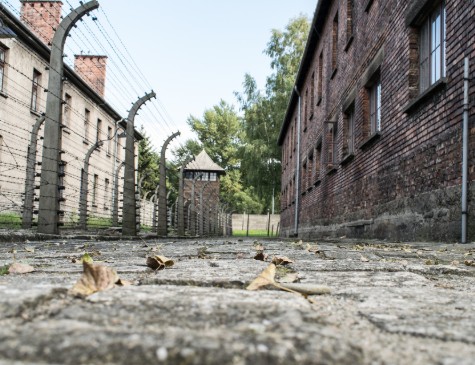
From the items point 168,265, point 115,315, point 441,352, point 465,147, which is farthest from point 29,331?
point 465,147

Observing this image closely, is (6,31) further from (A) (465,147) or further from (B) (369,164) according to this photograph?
(A) (465,147)

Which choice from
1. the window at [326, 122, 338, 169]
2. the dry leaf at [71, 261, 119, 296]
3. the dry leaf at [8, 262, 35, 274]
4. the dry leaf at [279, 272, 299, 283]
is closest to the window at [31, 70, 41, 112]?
the window at [326, 122, 338, 169]

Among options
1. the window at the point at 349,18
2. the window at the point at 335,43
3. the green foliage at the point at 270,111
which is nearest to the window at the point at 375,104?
the window at the point at 349,18

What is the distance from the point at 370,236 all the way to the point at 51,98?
5.43 meters

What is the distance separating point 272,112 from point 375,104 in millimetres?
21436

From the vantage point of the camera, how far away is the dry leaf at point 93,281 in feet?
4.46

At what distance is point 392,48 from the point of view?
7.73m

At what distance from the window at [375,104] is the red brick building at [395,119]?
0.02 metres

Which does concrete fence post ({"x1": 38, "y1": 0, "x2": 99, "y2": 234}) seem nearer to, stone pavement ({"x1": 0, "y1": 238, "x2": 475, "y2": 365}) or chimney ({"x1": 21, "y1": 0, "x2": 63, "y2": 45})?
stone pavement ({"x1": 0, "y1": 238, "x2": 475, "y2": 365})

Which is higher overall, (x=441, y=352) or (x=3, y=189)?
(x=3, y=189)

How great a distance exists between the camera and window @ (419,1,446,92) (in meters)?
6.19

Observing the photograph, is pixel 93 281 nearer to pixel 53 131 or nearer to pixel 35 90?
pixel 53 131

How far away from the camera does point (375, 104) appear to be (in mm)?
9148

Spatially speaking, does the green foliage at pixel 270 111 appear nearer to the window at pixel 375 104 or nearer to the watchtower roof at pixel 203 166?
the watchtower roof at pixel 203 166
